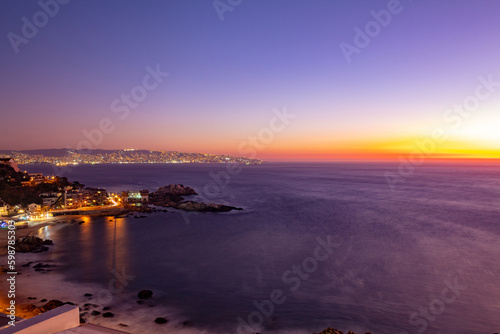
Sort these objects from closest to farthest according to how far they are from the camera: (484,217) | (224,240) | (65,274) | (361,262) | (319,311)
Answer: (319,311) → (65,274) → (361,262) → (224,240) → (484,217)

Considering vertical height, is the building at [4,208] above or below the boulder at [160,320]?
above

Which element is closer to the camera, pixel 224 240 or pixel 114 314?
pixel 114 314

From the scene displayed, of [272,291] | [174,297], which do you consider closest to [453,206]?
[272,291]

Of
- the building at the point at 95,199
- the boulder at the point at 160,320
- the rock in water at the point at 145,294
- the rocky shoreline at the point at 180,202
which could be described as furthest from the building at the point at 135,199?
the boulder at the point at 160,320

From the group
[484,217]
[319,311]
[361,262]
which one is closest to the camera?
[319,311]

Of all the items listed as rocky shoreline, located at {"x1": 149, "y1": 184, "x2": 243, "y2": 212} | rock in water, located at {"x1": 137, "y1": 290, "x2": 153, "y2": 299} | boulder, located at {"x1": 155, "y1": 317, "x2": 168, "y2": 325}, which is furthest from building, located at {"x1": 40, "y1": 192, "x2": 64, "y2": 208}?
boulder, located at {"x1": 155, "y1": 317, "x2": 168, "y2": 325}

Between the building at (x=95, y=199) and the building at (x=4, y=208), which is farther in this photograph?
the building at (x=95, y=199)

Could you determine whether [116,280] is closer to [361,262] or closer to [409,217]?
[361,262]

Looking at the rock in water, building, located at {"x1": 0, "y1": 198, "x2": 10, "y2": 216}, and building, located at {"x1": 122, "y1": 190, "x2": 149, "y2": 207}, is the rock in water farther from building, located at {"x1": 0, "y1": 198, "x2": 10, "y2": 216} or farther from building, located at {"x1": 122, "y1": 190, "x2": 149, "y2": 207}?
building, located at {"x1": 122, "y1": 190, "x2": 149, "y2": 207}

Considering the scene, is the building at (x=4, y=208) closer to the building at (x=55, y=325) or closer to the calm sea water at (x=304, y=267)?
the calm sea water at (x=304, y=267)
